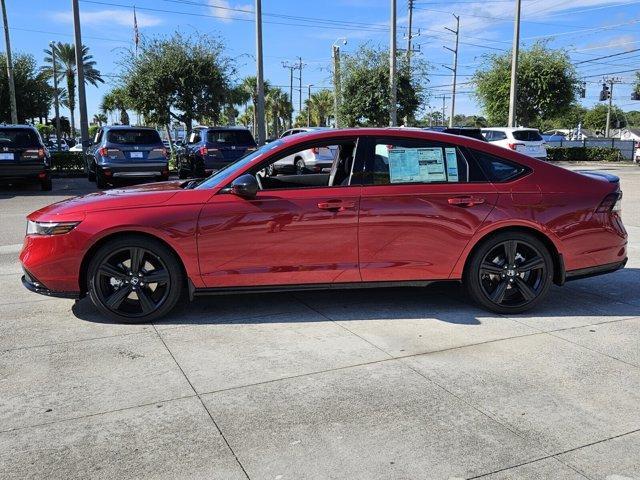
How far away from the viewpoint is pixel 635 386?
12.1 feet


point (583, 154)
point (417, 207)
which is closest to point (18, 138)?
point (417, 207)

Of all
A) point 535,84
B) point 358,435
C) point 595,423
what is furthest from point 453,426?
point 535,84

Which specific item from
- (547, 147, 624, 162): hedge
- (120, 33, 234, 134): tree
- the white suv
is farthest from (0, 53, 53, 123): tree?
(547, 147, 624, 162): hedge

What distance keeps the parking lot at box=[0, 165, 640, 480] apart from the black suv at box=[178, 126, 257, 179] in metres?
12.1

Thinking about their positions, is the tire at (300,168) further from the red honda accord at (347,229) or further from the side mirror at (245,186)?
the side mirror at (245,186)

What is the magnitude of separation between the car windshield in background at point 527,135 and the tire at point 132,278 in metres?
21.0

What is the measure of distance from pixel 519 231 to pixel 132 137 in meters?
13.0

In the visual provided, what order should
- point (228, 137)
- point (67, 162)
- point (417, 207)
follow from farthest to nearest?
point (67, 162) → point (228, 137) → point (417, 207)

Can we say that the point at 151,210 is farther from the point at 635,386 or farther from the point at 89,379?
the point at 635,386

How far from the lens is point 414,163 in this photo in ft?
16.4

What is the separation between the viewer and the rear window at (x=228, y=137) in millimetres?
17359

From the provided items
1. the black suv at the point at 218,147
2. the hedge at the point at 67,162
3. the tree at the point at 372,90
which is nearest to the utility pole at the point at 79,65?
the hedge at the point at 67,162

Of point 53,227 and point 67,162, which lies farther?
point 67,162

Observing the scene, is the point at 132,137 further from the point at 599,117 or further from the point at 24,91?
the point at 599,117
